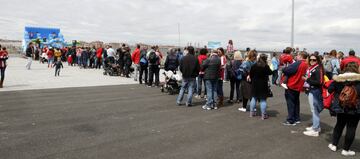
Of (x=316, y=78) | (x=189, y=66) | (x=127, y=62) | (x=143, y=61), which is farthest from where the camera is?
(x=127, y=62)

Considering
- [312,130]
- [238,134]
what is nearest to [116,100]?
A: [238,134]

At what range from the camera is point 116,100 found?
11.4 metres

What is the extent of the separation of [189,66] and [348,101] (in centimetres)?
548

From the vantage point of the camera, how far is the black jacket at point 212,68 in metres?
10.1

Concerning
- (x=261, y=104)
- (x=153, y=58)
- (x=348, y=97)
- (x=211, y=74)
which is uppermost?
(x=153, y=58)

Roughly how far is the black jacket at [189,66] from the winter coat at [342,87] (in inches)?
197

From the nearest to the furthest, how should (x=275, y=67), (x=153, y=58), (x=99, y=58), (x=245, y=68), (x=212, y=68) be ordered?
(x=245, y=68)
(x=212, y=68)
(x=153, y=58)
(x=275, y=67)
(x=99, y=58)

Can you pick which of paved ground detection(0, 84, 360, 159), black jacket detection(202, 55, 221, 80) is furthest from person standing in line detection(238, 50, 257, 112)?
black jacket detection(202, 55, 221, 80)

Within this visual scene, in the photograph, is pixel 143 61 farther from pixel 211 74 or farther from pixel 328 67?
pixel 328 67

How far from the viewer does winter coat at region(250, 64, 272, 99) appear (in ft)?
28.5

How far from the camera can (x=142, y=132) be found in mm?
7215

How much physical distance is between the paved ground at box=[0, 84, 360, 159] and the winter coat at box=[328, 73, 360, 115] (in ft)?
2.54

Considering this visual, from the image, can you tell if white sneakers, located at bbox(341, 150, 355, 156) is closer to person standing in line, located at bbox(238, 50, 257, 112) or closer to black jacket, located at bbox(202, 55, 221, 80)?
person standing in line, located at bbox(238, 50, 257, 112)

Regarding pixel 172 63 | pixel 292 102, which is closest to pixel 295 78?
pixel 292 102
